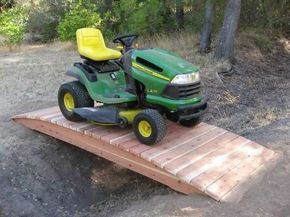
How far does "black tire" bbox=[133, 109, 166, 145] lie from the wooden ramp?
0.35 ft

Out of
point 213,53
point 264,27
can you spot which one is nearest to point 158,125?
point 213,53

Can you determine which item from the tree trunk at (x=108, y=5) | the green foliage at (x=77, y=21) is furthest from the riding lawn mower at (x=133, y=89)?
the tree trunk at (x=108, y=5)

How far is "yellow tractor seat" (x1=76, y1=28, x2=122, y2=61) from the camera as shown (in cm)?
514

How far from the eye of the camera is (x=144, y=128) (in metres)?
4.59

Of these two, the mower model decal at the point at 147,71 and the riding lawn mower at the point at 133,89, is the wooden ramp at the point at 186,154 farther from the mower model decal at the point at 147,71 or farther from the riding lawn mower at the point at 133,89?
the mower model decal at the point at 147,71

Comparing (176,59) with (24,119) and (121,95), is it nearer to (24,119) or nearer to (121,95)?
(121,95)

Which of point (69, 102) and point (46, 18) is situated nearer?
point (69, 102)

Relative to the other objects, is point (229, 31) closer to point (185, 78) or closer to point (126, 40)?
point (126, 40)

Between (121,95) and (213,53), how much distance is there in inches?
181

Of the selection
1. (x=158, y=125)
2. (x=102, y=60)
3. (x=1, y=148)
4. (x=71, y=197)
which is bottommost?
(x=71, y=197)

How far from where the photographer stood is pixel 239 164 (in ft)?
14.6

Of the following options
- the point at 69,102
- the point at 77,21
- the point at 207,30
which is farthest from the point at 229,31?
the point at 77,21

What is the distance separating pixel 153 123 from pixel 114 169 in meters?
1.44

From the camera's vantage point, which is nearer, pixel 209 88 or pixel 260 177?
pixel 260 177
